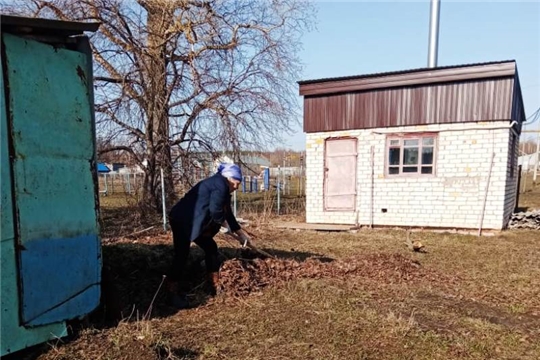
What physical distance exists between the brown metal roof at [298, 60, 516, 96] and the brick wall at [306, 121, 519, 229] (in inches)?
46.4

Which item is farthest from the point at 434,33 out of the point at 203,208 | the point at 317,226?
the point at 203,208

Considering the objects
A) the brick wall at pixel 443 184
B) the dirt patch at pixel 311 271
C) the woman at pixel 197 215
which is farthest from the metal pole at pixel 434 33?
the woman at pixel 197 215

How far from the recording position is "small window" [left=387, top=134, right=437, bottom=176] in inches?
384

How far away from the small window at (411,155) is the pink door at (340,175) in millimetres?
1040

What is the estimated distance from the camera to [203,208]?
419cm

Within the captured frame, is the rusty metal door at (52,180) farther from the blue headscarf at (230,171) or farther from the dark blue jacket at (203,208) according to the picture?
the blue headscarf at (230,171)

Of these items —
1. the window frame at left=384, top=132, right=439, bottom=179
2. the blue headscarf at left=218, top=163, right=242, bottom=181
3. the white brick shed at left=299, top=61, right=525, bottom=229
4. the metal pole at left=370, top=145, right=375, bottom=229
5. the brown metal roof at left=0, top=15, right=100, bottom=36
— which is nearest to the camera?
the brown metal roof at left=0, top=15, right=100, bottom=36

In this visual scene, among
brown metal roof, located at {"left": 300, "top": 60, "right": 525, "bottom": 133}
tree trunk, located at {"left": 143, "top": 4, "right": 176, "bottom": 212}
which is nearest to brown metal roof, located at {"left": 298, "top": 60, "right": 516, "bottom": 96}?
brown metal roof, located at {"left": 300, "top": 60, "right": 525, "bottom": 133}

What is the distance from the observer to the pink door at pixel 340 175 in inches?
418

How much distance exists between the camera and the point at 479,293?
4996 millimetres

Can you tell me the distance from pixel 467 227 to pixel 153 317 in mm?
8333

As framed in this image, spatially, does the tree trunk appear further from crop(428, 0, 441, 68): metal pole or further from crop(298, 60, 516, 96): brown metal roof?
crop(428, 0, 441, 68): metal pole

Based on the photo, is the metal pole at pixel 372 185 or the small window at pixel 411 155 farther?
the metal pole at pixel 372 185

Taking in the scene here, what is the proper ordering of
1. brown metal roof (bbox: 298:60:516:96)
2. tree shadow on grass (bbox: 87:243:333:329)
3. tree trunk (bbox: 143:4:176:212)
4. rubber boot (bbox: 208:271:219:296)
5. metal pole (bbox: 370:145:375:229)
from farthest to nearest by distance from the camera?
tree trunk (bbox: 143:4:176:212), metal pole (bbox: 370:145:375:229), brown metal roof (bbox: 298:60:516:96), rubber boot (bbox: 208:271:219:296), tree shadow on grass (bbox: 87:243:333:329)
